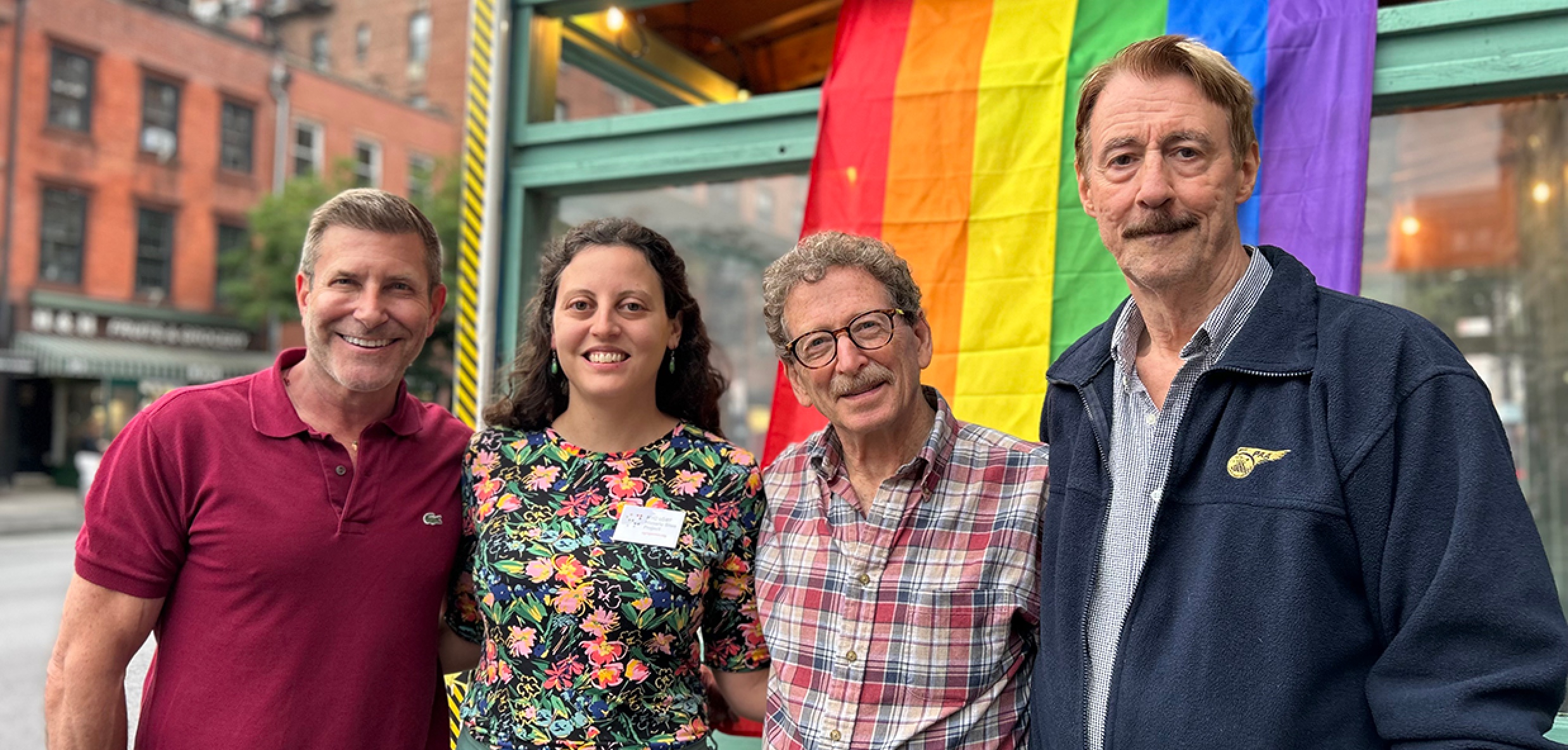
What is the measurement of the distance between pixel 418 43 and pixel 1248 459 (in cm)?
3134

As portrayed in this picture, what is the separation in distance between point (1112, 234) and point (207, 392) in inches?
75.8

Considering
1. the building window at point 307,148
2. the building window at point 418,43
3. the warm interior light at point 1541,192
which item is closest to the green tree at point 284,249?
the building window at point 307,148

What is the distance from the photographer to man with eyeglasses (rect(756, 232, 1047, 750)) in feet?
6.65

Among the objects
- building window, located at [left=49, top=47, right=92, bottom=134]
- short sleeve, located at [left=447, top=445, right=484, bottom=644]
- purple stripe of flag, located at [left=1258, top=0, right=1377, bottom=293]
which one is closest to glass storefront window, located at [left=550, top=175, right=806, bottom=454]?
short sleeve, located at [left=447, top=445, right=484, bottom=644]

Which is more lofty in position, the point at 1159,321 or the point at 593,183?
the point at 593,183

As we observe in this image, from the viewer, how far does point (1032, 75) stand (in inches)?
134

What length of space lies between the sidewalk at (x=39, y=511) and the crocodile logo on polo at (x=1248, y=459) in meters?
17.7

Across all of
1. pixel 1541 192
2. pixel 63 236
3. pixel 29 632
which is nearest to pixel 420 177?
pixel 63 236

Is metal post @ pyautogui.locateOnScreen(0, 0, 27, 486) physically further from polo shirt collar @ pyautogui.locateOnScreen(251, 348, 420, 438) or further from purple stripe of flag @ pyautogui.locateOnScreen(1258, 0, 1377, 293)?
purple stripe of flag @ pyautogui.locateOnScreen(1258, 0, 1377, 293)

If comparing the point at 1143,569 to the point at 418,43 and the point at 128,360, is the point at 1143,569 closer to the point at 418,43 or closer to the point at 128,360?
the point at 128,360

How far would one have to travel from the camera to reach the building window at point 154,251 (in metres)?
20.4

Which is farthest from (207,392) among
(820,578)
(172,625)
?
(820,578)

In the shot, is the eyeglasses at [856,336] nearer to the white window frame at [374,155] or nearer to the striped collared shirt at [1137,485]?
the striped collared shirt at [1137,485]

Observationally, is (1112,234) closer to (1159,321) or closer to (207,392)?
(1159,321)
